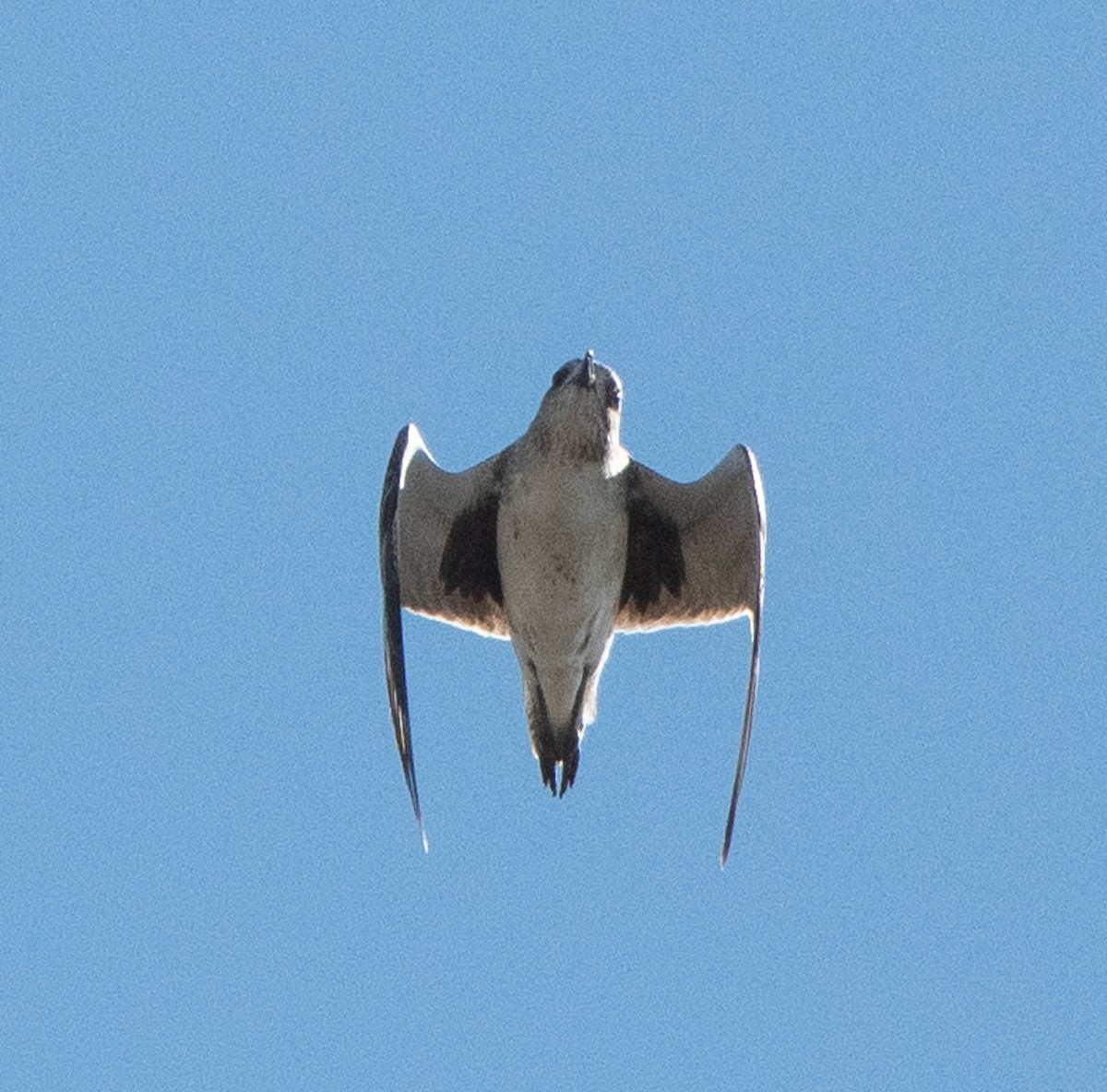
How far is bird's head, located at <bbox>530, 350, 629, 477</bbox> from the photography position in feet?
47.0

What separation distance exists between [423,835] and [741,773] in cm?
186

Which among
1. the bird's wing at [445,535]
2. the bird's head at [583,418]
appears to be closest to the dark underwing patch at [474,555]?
the bird's wing at [445,535]

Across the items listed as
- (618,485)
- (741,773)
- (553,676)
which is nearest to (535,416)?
(618,485)

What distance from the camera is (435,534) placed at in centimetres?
1503

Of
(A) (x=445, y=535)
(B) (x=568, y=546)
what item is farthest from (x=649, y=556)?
(A) (x=445, y=535)

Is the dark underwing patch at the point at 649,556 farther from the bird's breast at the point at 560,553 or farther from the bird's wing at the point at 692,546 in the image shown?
the bird's breast at the point at 560,553

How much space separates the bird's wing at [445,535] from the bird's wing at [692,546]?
2.82ft

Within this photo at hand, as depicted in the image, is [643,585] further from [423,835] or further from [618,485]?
[423,835]

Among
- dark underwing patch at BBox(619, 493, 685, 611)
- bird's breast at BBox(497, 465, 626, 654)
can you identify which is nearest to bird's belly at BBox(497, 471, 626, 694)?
bird's breast at BBox(497, 465, 626, 654)

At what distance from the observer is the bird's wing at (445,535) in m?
14.7

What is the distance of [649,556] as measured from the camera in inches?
591

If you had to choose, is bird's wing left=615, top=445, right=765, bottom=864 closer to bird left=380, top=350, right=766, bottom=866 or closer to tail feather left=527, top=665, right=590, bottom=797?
bird left=380, top=350, right=766, bottom=866


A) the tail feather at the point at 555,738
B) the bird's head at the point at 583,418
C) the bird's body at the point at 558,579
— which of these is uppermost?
the bird's head at the point at 583,418

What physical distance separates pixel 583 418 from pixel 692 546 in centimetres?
121
